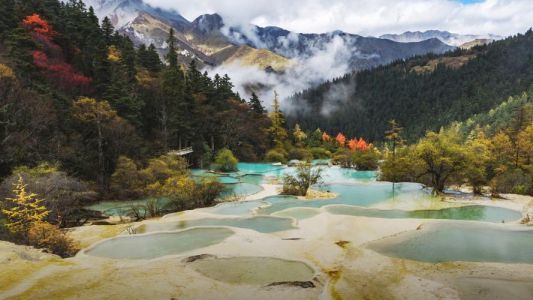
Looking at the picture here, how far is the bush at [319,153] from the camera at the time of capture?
261 feet

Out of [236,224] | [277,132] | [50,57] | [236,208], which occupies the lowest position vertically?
[236,224]

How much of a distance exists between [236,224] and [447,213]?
1447cm

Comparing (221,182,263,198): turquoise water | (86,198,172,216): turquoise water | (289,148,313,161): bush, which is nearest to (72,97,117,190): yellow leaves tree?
(86,198,172,216): turquoise water

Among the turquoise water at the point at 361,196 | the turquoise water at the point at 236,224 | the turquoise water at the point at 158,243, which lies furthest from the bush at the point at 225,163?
the turquoise water at the point at 158,243

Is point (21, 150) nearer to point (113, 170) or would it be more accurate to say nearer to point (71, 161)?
point (71, 161)

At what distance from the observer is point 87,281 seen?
1175cm

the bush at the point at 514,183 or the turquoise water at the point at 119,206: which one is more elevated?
the bush at the point at 514,183

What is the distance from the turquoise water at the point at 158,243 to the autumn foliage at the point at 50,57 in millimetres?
26535

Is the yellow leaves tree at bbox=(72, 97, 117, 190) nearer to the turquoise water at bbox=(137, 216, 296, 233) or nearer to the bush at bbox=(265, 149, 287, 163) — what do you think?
the turquoise water at bbox=(137, 216, 296, 233)

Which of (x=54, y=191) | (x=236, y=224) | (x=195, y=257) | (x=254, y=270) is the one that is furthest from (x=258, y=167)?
(x=254, y=270)

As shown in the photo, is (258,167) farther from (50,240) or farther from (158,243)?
(50,240)

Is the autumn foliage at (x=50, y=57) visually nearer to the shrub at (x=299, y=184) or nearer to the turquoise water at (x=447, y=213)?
the shrub at (x=299, y=184)

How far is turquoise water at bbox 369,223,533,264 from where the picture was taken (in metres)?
15.2

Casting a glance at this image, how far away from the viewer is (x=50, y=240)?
52.5 feet
